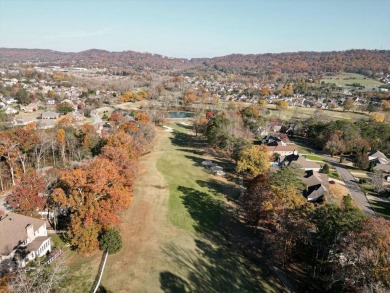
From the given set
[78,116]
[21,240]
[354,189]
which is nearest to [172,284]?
[21,240]

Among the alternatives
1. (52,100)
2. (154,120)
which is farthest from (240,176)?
(52,100)

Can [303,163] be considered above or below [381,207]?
above

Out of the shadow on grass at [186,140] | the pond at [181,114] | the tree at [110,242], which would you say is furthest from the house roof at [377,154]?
the pond at [181,114]

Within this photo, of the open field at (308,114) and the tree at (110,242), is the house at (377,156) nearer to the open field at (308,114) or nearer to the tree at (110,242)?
the open field at (308,114)

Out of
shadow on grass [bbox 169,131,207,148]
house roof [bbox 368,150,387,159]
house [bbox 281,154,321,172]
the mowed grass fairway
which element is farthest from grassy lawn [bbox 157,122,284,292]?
house roof [bbox 368,150,387,159]

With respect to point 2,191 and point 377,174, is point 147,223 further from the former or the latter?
point 377,174

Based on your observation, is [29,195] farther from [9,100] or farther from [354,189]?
[9,100]
